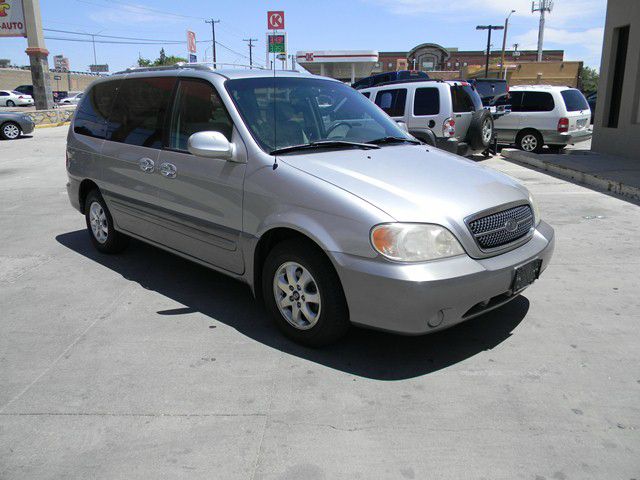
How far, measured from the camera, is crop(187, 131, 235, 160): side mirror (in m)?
3.79

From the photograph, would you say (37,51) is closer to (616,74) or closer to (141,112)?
(616,74)

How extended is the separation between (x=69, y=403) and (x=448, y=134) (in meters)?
9.93

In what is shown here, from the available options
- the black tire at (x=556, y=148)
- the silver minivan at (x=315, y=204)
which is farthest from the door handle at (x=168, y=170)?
the black tire at (x=556, y=148)

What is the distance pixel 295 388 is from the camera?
325 cm

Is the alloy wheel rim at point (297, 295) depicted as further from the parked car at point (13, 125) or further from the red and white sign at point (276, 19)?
the parked car at point (13, 125)

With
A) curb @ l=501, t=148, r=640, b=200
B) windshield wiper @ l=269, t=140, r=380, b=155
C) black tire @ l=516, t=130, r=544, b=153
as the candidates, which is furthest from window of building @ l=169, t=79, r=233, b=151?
black tire @ l=516, t=130, r=544, b=153

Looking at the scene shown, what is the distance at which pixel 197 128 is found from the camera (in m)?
4.34

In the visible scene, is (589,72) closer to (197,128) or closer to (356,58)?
(356,58)

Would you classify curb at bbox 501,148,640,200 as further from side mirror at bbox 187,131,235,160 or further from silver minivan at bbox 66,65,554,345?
side mirror at bbox 187,131,235,160

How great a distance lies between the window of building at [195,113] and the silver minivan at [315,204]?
0.01 meters

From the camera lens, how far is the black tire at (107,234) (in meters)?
5.60

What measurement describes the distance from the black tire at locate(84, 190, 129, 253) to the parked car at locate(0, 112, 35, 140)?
16.6m

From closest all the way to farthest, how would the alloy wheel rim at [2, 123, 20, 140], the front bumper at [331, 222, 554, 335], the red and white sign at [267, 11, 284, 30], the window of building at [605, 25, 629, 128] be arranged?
the front bumper at [331, 222, 554, 335] < the window of building at [605, 25, 629, 128] < the red and white sign at [267, 11, 284, 30] < the alloy wheel rim at [2, 123, 20, 140]

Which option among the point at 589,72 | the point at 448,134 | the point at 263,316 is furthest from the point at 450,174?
the point at 589,72
